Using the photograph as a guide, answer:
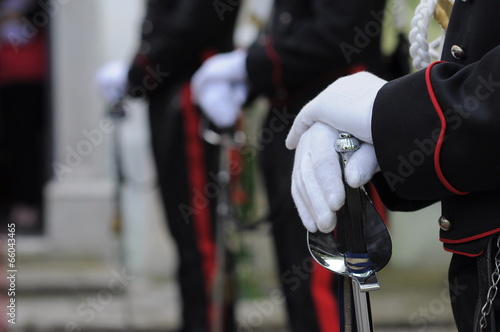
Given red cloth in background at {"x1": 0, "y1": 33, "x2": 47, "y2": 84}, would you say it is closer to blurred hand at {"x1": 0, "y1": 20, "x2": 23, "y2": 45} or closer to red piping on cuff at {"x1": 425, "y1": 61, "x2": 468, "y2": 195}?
blurred hand at {"x1": 0, "y1": 20, "x2": 23, "y2": 45}

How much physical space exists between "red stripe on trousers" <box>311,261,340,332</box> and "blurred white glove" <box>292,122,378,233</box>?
2.85ft

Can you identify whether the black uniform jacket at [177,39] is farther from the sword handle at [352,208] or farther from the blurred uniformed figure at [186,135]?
the sword handle at [352,208]

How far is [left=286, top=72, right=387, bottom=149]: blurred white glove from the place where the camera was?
1.12 meters

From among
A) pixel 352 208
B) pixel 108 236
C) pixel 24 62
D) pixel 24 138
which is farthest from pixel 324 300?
pixel 24 138

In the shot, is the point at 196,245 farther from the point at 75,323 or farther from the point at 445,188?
the point at 445,188

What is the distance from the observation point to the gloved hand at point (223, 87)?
2.52m

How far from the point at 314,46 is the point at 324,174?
94cm

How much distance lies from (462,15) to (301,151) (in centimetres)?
29

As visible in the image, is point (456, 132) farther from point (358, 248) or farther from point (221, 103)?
point (221, 103)

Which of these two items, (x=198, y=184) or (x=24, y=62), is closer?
(x=198, y=184)

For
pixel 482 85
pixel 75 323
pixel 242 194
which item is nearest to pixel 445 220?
pixel 482 85

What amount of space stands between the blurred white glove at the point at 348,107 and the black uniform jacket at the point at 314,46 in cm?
80

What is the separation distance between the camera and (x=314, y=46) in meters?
2.01

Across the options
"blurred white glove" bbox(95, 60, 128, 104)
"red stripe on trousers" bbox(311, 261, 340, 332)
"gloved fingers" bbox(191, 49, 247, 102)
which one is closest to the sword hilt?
"red stripe on trousers" bbox(311, 261, 340, 332)
